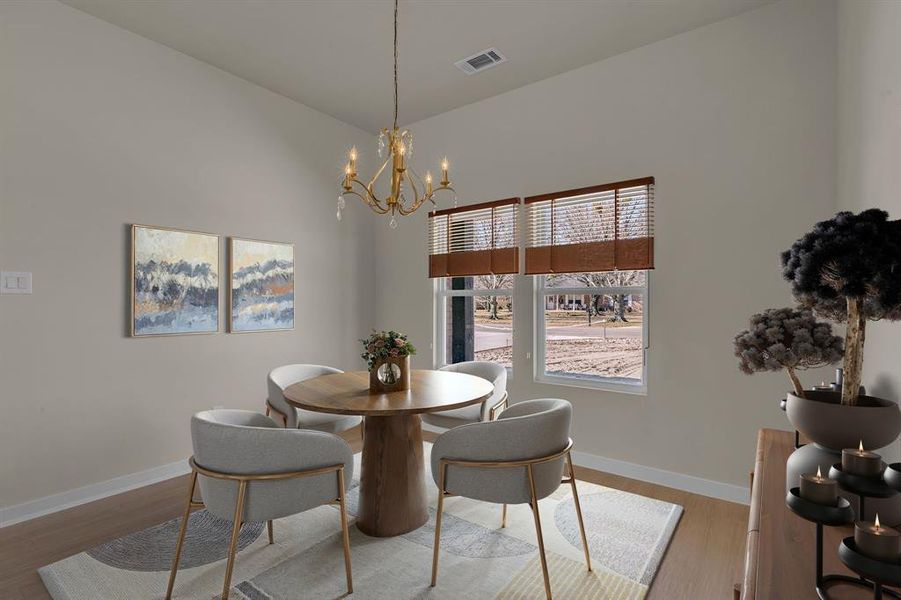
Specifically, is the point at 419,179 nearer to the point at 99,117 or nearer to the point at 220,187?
the point at 220,187

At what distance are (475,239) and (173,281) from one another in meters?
2.48

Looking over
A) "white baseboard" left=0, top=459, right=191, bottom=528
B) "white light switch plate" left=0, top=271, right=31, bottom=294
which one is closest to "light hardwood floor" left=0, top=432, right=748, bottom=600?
"white baseboard" left=0, top=459, right=191, bottom=528

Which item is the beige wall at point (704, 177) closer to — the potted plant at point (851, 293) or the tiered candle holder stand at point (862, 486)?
the potted plant at point (851, 293)

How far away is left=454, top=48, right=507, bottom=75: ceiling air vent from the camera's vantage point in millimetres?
3387

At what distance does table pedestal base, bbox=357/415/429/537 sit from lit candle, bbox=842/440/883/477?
6.23 feet

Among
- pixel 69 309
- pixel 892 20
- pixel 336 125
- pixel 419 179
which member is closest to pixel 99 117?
pixel 69 309

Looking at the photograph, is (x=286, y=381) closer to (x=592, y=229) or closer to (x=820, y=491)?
(x=592, y=229)

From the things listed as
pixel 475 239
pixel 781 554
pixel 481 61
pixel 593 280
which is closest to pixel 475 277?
pixel 475 239

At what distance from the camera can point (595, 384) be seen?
3598 millimetres

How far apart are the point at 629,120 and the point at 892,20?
1.90 meters

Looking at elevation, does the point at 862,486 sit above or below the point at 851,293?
below

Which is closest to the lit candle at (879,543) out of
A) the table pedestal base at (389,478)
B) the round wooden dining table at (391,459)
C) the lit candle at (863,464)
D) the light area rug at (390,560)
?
the lit candle at (863,464)

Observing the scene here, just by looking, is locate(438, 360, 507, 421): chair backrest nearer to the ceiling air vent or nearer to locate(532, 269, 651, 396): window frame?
locate(532, 269, 651, 396): window frame

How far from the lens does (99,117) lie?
9.93ft
